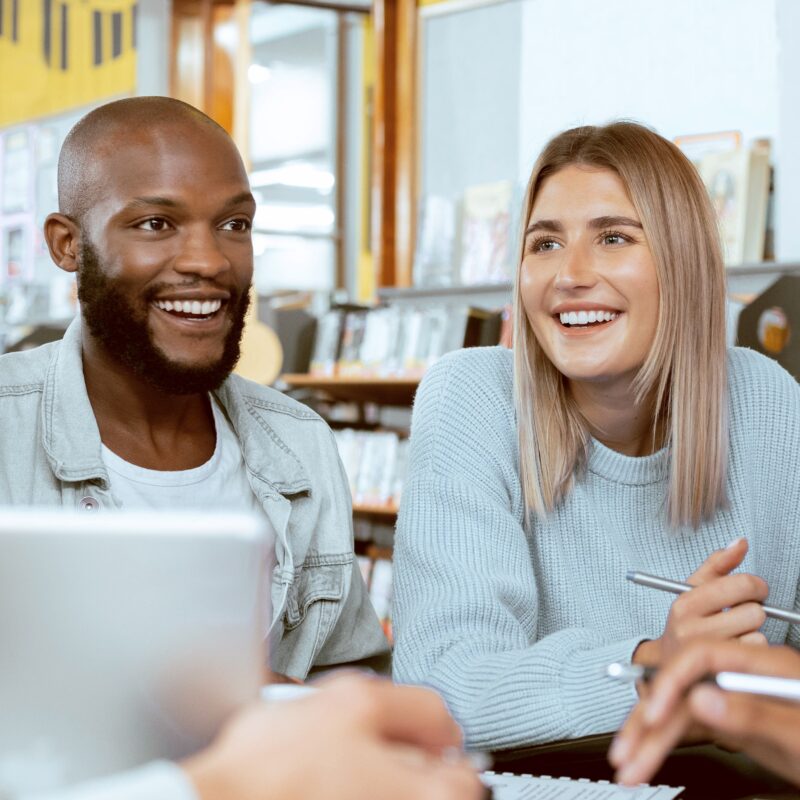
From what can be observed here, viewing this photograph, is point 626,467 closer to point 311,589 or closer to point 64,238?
point 311,589

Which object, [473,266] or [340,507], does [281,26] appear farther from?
[340,507]

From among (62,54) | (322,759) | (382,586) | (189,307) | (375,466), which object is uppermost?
(62,54)

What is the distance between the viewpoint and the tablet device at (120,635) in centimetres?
55

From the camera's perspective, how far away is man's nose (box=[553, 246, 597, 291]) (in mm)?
1582

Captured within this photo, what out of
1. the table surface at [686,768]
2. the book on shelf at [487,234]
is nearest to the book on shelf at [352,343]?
the book on shelf at [487,234]

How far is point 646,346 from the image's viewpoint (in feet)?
5.27

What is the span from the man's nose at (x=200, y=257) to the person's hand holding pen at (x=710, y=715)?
39.0 inches

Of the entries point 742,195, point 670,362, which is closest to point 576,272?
point 670,362

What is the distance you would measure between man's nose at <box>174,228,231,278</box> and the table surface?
0.84m

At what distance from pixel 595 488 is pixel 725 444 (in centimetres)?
21

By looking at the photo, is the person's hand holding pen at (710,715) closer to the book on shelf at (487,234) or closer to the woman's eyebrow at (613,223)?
the woman's eyebrow at (613,223)

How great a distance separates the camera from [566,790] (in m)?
0.93

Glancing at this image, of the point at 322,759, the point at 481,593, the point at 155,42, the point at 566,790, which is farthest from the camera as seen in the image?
the point at 155,42

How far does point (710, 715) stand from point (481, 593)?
0.63 metres
